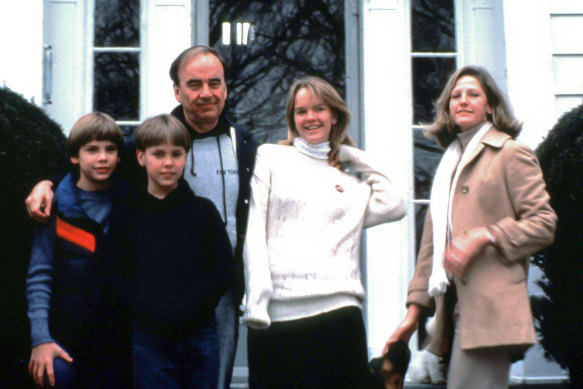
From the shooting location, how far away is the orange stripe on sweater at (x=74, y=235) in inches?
120

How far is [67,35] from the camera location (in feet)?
17.2

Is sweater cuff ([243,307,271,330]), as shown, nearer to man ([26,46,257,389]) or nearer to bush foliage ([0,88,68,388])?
man ([26,46,257,389])

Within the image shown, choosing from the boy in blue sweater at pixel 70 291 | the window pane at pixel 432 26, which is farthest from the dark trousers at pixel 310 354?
the window pane at pixel 432 26

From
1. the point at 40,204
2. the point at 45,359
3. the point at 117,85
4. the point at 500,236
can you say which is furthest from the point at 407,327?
the point at 117,85

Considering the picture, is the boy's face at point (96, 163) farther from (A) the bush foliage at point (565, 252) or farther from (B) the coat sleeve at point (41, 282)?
(A) the bush foliage at point (565, 252)

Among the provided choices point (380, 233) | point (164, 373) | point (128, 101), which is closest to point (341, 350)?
point (164, 373)

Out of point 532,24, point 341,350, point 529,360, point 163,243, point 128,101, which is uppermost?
point 532,24

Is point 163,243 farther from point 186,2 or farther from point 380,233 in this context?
point 186,2

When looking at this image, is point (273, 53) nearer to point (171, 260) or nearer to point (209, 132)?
point (209, 132)

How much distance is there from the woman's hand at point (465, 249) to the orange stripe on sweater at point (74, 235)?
139 cm

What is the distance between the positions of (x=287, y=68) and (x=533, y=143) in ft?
6.14

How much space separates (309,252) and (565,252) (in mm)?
1512

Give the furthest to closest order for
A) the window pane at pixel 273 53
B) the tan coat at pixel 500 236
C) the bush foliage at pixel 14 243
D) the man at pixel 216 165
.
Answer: the window pane at pixel 273 53 < the bush foliage at pixel 14 243 < the man at pixel 216 165 < the tan coat at pixel 500 236

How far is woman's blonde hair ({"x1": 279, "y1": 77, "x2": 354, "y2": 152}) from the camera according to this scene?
10.6 ft
